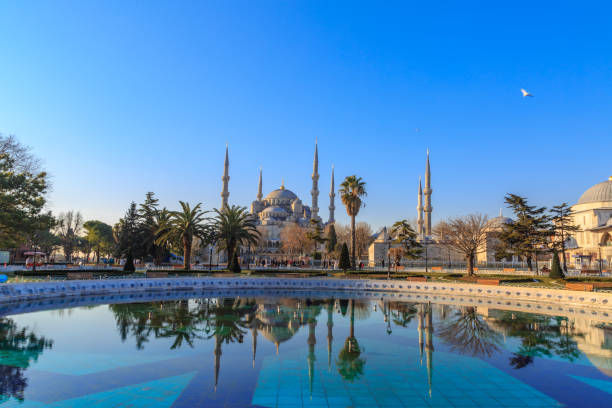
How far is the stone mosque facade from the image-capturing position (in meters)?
73.8

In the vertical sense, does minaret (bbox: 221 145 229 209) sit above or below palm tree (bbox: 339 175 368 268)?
above

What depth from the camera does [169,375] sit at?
29.8 feet

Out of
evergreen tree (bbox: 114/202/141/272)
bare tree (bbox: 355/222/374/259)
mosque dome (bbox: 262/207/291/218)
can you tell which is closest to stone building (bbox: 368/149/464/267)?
bare tree (bbox: 355/222/374/259)

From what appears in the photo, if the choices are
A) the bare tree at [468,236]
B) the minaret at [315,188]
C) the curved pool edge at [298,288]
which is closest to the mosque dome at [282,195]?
the minaret at [315,188]

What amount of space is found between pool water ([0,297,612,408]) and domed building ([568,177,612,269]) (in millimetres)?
32164

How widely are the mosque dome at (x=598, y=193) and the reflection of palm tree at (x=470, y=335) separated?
4119cm

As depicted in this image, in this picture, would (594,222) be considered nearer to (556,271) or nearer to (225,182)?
(556,271)

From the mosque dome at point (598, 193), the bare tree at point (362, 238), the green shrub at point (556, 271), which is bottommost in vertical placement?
the green shrub at point (556, 271)

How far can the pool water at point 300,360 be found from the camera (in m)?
7.86

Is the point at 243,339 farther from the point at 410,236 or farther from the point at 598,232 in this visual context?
the point at 598,232

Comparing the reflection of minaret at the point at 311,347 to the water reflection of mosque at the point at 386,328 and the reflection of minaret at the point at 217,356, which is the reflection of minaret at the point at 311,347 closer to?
the water reflection of mosque at the point at 386,328

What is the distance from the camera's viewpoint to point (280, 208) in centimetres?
9175

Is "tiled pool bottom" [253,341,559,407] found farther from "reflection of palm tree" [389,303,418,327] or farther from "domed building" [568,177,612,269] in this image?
"domed building" [568,177,612,269]

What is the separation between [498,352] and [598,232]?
42.9m
